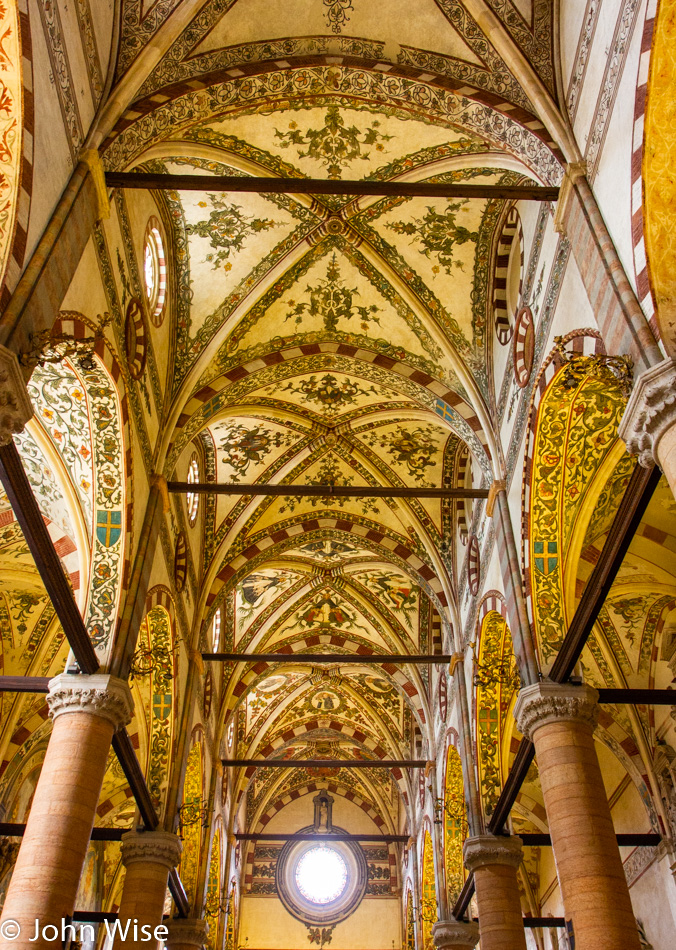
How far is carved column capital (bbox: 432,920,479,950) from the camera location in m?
15.8

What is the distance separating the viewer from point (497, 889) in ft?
39.2

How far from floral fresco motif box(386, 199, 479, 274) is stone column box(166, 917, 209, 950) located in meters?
11.8

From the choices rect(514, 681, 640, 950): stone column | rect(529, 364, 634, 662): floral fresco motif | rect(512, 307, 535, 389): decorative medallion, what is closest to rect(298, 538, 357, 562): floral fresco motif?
rect(512, 307, 535, 389): decorative medallion

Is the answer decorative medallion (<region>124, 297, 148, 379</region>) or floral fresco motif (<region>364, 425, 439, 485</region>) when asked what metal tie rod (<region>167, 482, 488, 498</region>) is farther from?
floral fresco motif (<region>364, 425, 439, 485</region>)

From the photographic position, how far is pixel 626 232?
7.15 metres

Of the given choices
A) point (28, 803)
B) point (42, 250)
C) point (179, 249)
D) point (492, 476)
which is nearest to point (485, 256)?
point (492, 476)

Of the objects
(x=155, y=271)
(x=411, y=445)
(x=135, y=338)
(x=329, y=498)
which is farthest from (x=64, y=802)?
(x=329, y=498)

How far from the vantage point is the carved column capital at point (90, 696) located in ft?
28.7

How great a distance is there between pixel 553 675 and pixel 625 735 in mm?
6885

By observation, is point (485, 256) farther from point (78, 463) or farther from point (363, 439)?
point (78, 463)

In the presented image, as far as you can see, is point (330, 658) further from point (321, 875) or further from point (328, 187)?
point (321, 875)

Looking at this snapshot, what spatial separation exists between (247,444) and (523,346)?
653 cm

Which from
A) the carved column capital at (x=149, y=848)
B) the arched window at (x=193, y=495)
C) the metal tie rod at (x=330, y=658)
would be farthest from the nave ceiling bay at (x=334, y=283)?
the carved column capital at (x=149, y=848)

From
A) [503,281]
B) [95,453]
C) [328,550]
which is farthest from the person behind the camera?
[328,550]
